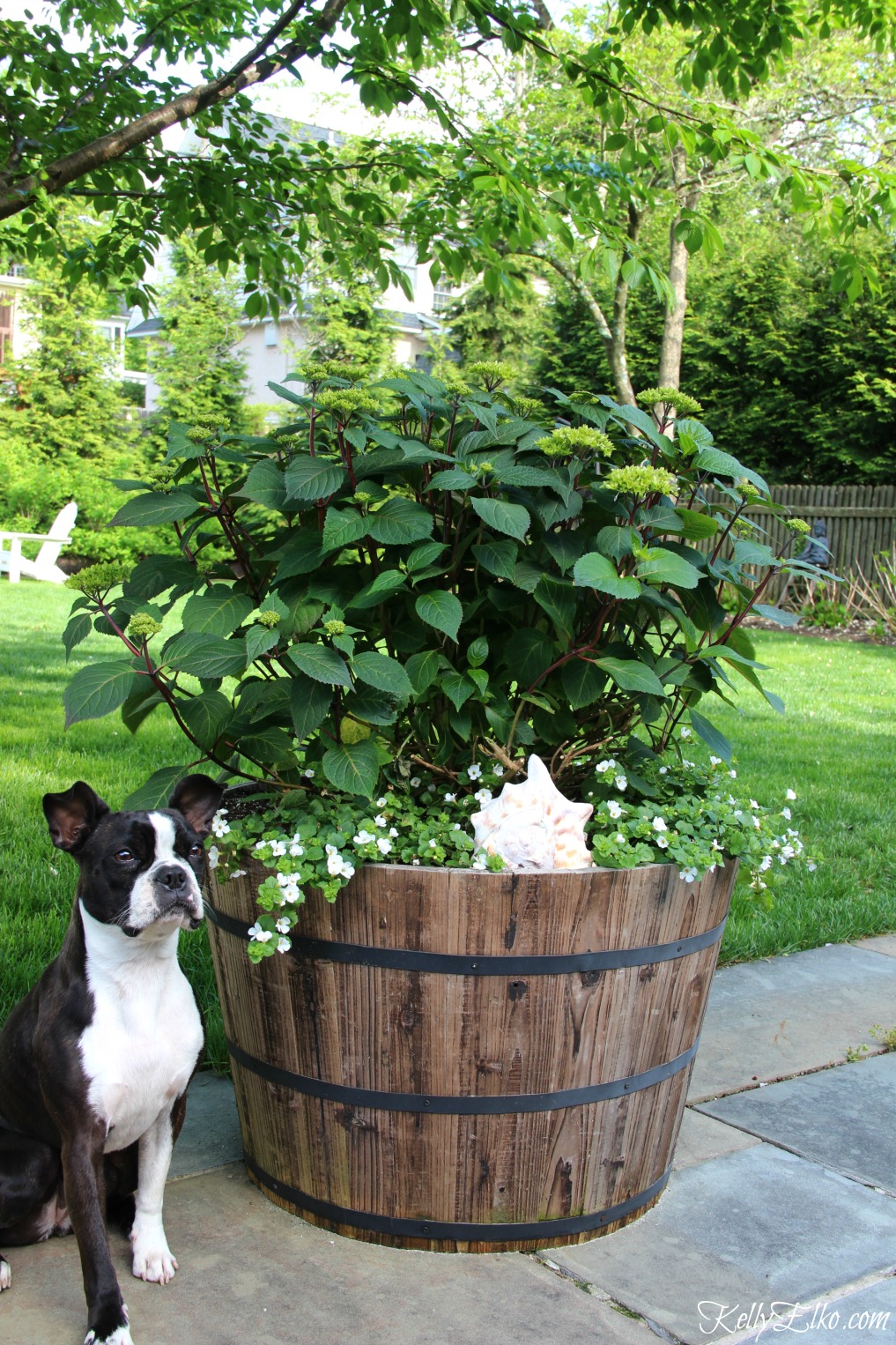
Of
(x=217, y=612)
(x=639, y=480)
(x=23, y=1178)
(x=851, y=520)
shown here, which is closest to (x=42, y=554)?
(x=851, y=520)

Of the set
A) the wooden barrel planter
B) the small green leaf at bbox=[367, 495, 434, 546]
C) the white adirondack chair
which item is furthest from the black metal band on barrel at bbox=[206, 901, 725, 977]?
the white adirondack chair

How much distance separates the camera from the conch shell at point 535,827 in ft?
7.47

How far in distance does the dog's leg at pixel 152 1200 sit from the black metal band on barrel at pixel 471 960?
17.2 inches

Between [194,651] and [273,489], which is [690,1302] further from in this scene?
[273,489]

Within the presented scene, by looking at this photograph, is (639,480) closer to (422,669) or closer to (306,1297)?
(422,669)

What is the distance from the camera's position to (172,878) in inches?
79.7

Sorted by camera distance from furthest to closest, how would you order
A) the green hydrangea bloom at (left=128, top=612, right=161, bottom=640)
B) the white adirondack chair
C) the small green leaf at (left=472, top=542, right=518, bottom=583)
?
the white adirondack chair → the small green leaf at (left=472, top=542, right=518, bottom=583) → the green hydrangea bloom at (left=128, top=612, right=161, bottom=640)

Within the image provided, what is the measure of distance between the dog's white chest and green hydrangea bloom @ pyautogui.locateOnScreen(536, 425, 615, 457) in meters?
1.27

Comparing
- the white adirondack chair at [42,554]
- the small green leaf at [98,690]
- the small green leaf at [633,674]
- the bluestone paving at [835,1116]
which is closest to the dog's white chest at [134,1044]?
the small green leaf at [98,690]

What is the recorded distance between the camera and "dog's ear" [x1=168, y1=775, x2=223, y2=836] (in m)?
2.30

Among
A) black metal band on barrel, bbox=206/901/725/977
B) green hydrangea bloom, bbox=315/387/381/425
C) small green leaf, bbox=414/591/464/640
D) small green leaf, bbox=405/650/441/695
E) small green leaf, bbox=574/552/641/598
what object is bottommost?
black metal band on barrel, bbox=206/901/725/977

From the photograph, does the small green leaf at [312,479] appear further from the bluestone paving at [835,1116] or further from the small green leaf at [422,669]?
the bluestone paving at [835,1116]

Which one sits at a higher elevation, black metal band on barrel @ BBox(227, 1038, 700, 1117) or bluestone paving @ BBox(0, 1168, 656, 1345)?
black metal band on barrel @ BBox(227, 1038, 700, 1117)

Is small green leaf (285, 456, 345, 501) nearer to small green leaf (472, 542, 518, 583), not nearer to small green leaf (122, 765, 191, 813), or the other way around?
small green leaf (472, 542, 518, 583)
